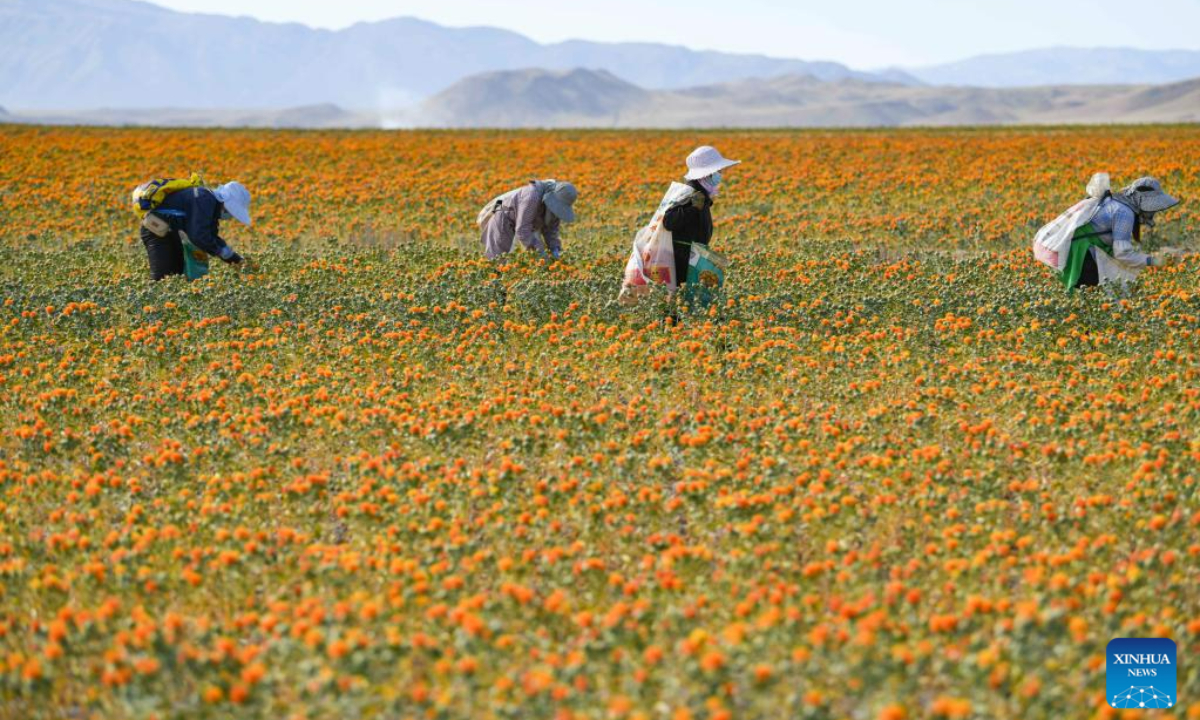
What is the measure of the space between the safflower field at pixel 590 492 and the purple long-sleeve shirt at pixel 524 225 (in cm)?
27

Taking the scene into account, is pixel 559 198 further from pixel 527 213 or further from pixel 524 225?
pixel 524 225

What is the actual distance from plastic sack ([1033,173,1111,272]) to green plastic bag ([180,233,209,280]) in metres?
8.43

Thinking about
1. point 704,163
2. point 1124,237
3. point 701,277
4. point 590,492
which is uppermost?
point 704,163

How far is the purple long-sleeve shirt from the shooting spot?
37.8 ft

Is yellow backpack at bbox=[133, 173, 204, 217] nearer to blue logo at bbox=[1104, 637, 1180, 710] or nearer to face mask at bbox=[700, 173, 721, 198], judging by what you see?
face mask at bbox=[700, 173, 721, 198]

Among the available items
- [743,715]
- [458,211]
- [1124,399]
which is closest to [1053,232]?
[1124,399]

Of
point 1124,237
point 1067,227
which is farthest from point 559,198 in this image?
point 1124,237

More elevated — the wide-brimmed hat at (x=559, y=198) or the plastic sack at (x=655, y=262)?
the wide-brimmed hat at (x=559, y=198)

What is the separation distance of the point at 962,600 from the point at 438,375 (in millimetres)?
4638

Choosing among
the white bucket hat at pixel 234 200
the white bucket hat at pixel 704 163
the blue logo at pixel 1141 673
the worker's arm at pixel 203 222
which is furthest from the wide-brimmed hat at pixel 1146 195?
the worker's arm at pixel 203 222

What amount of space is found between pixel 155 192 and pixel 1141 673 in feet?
31.4

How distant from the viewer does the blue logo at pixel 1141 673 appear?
4105mm

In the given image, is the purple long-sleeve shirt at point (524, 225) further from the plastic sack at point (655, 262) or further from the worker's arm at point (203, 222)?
the worker's arm at point (203, 222)

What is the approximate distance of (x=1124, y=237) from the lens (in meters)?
9.73
